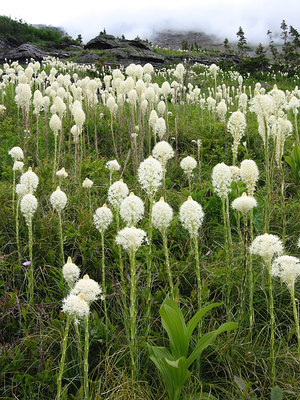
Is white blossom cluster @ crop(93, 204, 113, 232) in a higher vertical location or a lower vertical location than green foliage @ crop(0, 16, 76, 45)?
lower

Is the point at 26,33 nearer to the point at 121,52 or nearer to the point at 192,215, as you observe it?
the point at 121,52

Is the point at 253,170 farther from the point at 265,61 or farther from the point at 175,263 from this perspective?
the point at 265,61

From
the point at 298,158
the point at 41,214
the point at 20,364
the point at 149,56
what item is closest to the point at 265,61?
the point at 149,56

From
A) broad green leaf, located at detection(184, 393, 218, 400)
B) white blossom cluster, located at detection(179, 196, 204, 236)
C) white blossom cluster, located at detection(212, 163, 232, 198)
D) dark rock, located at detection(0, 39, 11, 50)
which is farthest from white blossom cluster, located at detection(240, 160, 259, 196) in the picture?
dark rock, located at detection(0, 39, 11, 50)

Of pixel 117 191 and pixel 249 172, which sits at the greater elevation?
pixel 249 172

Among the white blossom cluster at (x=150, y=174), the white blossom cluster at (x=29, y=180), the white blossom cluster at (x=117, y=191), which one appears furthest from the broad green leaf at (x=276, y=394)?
the white blossom cluster at (x=29, y=180)

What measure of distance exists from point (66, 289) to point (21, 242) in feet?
2.96

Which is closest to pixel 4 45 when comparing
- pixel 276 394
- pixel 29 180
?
pixel 29 180

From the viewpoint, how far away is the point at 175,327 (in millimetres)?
1947

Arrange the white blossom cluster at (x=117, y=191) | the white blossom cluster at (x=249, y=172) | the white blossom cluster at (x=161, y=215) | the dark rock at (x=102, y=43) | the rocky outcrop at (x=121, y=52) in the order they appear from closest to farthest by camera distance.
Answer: the white blossom cluster at (x=161, y=215) < the white blossom cluster at (x=117, y=191) < the white blossom cluster at (x=249, y=172) < the rocky outcrop at (x=121, y=52) < the dark rock at (x=102, y=43)

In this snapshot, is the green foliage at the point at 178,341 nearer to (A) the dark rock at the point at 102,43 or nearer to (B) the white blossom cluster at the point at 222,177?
(B) the white blossom cluster at the point at 222,177

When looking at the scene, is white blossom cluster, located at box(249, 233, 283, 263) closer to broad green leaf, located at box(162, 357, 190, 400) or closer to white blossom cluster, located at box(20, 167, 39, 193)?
broad green leaf, located at box(162, 357, 190, 400)

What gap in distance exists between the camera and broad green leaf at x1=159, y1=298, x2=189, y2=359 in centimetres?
192

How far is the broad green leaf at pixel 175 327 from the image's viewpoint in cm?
192
